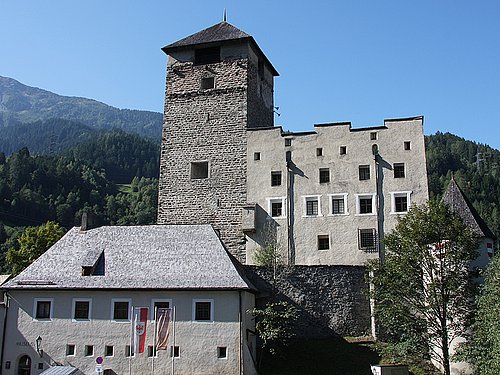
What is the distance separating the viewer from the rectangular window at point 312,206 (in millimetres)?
42500

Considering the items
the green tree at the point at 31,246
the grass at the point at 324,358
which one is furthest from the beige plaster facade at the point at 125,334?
the green tree at the point at 31,246

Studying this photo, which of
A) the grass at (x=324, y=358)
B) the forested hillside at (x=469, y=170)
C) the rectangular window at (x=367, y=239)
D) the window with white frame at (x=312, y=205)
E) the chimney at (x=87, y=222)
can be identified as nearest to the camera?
the grass at (x=324, y=358)

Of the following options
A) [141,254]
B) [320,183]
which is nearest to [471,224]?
[320,183]

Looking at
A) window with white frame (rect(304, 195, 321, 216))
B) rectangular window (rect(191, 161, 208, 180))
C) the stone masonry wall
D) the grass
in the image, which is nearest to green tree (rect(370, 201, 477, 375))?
the grass

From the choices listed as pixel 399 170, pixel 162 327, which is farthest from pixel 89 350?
pixel 399 170

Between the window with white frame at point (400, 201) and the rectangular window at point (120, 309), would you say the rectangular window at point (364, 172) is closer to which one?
the window with white frame at point (400, 201)

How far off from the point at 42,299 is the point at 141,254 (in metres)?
5.89

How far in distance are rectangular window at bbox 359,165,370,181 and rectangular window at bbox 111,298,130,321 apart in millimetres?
18126

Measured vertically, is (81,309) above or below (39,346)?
above

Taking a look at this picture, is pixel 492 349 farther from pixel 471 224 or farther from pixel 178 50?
pixel 178 50

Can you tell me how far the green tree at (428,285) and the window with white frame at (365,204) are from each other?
397 inches

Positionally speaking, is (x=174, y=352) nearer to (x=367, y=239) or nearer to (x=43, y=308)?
(x=43, y=308)

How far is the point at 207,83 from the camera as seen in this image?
47.9 metres

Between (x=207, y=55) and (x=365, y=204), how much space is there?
1730 centimetres
